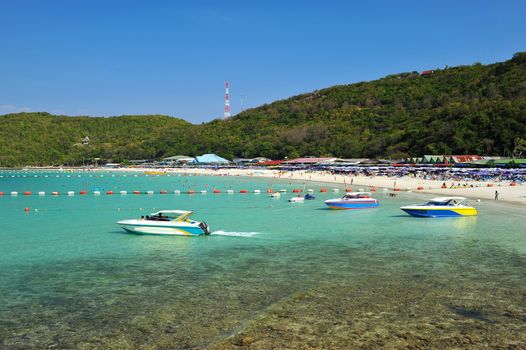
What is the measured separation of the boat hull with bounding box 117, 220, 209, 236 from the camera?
2667 cm

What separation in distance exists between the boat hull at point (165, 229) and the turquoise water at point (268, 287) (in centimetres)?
54

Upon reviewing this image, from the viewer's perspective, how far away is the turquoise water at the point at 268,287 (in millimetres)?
11266

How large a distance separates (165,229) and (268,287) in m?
12.8

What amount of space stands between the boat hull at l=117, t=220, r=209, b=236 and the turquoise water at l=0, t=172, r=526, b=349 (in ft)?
1.77

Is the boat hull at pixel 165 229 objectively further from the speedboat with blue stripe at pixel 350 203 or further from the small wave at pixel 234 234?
the speedboat with blue stripe at pixel 350 203

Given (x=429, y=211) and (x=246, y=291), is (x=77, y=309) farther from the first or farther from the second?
(x=429, y=211)

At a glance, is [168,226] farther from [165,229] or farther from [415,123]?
[415,123]

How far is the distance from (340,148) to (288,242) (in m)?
120

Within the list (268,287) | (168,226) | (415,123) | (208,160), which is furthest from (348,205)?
(208,160)

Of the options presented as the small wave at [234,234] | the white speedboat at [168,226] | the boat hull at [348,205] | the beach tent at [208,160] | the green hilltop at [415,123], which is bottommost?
the small wave at [234,234]

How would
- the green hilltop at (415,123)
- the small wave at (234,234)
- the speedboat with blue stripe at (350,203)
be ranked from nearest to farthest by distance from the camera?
the small wave at (234,234)
the speedboat with blue stripe at (350,203)
the green hilltop at (415,123)

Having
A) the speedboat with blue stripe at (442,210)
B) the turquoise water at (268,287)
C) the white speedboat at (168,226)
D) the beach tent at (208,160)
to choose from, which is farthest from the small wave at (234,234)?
the beach tent at (208,160)

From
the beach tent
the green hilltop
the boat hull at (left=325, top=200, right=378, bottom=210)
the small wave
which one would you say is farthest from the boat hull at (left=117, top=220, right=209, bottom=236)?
the beach tent

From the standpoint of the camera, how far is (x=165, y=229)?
27.0 metres
